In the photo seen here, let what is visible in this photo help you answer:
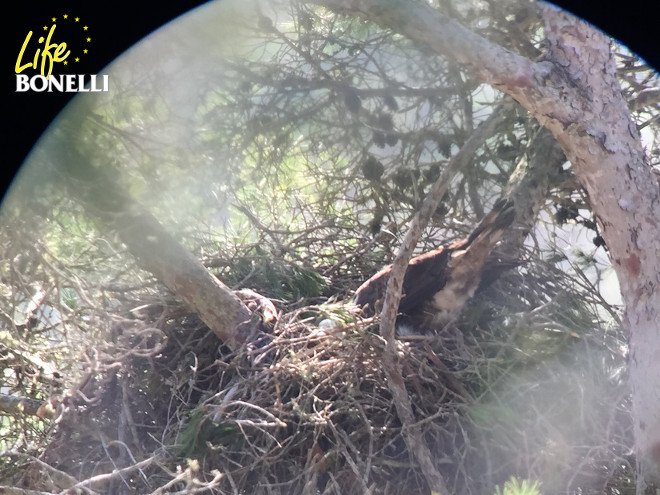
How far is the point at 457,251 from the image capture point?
128 inches

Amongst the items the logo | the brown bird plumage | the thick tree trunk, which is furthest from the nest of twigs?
the logo

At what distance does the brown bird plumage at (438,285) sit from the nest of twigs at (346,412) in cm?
14

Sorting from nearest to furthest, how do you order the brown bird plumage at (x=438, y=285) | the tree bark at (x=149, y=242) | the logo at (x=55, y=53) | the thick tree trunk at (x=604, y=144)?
1. the thick tree trunk at (x=604, y=144)
2. the tree bark at (x=149, y=242)
3. the logo at (x=55, y=53)
4. the brown bird plumage at (x=438, y=285)

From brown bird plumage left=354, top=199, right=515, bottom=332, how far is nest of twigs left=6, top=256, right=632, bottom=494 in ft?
0.47

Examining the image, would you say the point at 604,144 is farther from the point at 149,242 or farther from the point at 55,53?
the point at 55,53

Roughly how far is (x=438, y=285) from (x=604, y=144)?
1127mm

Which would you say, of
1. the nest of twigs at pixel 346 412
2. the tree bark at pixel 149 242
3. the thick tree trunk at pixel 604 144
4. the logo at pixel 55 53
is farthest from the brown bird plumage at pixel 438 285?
the logo at pixel 55 53

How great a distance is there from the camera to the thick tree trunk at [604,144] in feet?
7.59

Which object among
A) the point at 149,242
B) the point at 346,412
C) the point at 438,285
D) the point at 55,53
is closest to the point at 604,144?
the point at 438,285

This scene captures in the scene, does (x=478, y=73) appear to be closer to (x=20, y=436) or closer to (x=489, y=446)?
(x=489, y=446)

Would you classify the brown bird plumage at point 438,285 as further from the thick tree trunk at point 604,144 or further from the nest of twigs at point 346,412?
the thick tree trunk at point 604,144

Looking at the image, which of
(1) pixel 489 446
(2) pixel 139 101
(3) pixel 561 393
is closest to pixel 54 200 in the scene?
(2) pixel 139 101

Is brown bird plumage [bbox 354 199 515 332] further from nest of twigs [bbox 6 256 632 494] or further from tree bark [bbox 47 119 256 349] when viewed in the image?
tree bark [bbox 47 119 256 349]

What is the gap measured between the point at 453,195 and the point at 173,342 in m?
1.72
